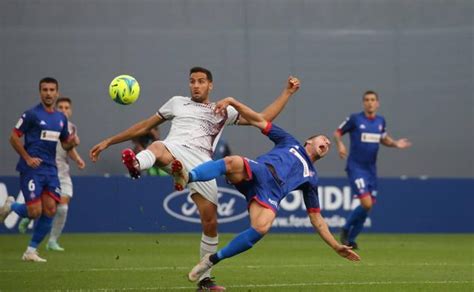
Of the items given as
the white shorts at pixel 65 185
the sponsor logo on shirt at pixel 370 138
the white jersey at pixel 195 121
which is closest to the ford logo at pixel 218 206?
the sponsor logo on shirt at pixel 370 138

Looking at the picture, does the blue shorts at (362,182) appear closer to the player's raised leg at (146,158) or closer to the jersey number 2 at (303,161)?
the jersey number 2 at (303,161)

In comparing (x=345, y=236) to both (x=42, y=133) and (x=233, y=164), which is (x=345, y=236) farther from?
(x=233, y=164)

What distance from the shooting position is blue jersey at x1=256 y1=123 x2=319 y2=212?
12.2 metres

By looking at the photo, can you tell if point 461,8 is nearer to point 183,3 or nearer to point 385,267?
point 183,3

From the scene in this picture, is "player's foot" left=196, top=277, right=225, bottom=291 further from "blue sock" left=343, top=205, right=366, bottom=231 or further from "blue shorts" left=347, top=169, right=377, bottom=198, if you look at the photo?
"blue shorts" left=347, top=169, right=377, bottom=198

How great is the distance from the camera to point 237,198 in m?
24.4

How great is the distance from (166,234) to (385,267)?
908cm

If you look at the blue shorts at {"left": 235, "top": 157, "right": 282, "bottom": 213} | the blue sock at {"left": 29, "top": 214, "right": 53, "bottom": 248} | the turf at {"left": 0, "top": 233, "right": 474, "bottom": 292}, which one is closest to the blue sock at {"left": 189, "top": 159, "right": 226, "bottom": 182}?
the blue shorts at {"left": 235, "top": 157, "right": 282, "bottom": 213}

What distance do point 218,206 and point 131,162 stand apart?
12.7 metres

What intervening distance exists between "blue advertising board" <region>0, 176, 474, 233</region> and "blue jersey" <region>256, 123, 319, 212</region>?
38.1 feet

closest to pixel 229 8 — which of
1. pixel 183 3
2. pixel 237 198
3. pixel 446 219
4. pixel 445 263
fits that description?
pixel 183 3

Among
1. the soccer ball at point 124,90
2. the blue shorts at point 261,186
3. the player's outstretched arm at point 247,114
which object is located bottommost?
the blue shorts at point 261,186

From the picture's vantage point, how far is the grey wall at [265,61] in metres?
24.9

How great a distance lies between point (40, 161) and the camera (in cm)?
1688
